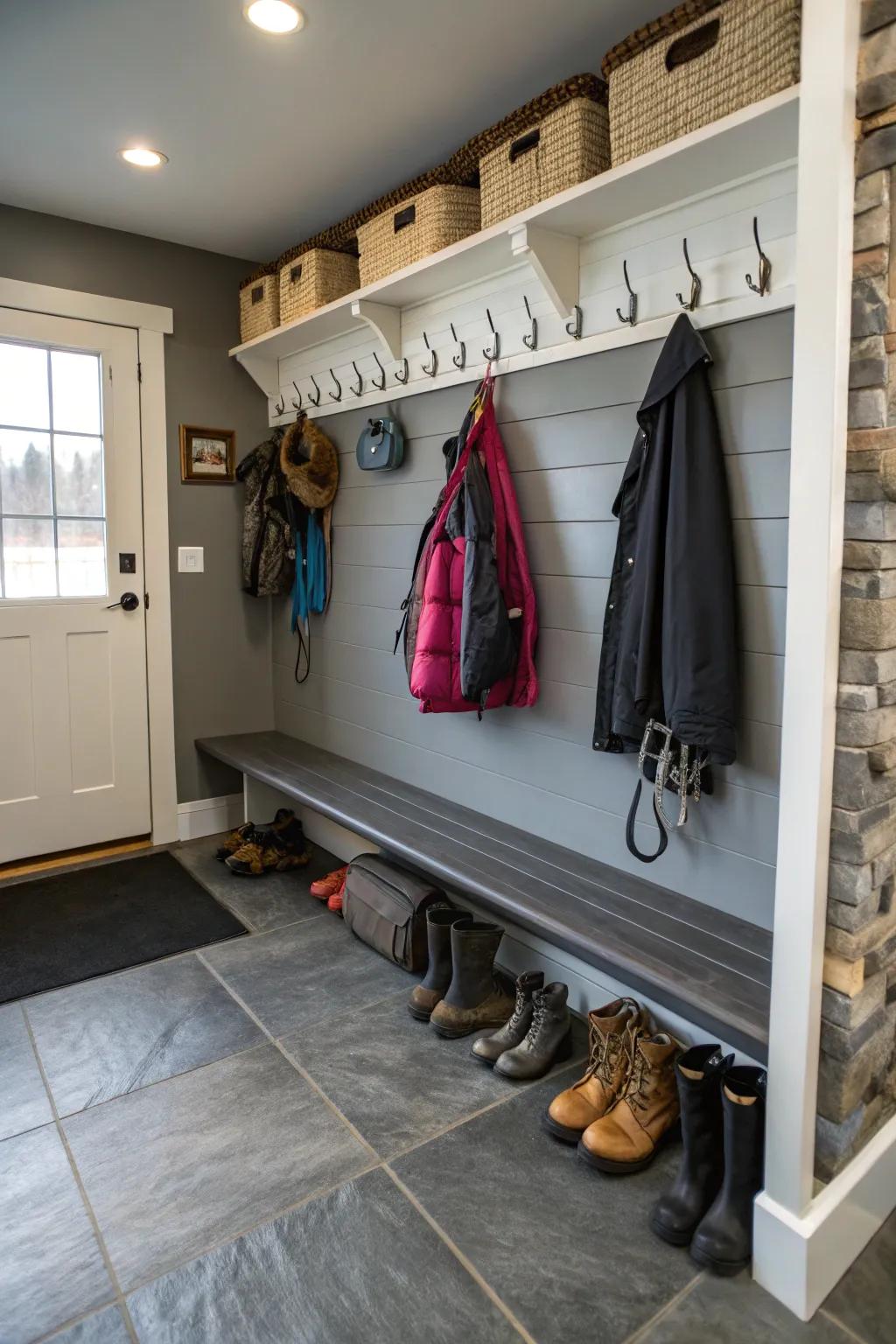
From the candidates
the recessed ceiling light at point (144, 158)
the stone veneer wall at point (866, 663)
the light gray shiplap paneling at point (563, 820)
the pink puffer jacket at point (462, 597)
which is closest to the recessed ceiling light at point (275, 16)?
the recessed ceiling light at point (144, 158)

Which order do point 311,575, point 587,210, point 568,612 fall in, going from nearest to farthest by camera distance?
point 587,210 < point 568,612 < point 311,575

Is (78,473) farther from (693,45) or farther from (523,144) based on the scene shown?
(693,45)

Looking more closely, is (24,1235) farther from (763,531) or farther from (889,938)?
(763,531)

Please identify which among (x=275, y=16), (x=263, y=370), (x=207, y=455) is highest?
(x=275, y=16)

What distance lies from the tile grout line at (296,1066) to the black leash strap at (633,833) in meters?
0.90

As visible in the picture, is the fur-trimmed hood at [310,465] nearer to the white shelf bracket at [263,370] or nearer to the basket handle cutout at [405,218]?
the white shelf bracket at [263,370]

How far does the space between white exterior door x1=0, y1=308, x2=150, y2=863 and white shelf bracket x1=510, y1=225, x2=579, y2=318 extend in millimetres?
1962

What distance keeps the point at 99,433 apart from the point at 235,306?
2.79 ft

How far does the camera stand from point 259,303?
3559 millimetres

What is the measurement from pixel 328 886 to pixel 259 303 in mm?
2380

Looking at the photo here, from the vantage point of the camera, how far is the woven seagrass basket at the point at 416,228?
2.54 meters

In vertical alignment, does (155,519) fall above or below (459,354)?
below

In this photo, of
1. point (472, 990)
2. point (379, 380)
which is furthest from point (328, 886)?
point (379, 380)

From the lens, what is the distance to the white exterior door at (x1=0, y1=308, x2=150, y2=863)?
332cm
